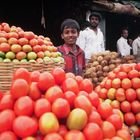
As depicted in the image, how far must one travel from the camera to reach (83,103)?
6.84 feet

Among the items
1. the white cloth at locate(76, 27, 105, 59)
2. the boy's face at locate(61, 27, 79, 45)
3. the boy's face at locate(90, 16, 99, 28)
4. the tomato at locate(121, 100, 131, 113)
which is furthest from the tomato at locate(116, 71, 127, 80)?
the boy's face at locate(90, 16, 99, 28)

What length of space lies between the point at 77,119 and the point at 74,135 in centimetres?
8

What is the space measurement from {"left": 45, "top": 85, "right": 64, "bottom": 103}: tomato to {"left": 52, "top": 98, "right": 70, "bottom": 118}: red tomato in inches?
1.8

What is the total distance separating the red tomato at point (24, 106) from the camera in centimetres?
202

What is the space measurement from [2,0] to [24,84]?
6.27 meters

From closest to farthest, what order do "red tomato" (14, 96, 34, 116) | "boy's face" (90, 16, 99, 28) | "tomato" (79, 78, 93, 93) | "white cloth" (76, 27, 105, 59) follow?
"red tomato" (14, 96, 34, 116), "tomato" (79, 78, 93, 93), "white cloth" (76, 27, 105, 59), "boy's face" (90, 16, 99, 28)

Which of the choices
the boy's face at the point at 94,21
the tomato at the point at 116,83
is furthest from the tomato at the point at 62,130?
the boy's face at the point at 94,21

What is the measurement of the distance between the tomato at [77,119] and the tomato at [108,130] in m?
0.18

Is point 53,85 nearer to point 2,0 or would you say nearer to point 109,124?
point 109,124

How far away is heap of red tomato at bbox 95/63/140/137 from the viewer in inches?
129

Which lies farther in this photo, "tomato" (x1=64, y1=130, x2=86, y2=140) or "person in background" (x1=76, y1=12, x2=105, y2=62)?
"person in background" (x1=76, y1=12, x2=105, y2=62)

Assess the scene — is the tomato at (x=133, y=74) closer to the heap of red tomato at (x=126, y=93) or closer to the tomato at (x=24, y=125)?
the heap of red tomato at (x=126, y=93)

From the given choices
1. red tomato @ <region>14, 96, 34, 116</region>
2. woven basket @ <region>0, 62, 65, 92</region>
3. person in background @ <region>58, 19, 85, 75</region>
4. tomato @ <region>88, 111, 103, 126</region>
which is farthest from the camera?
person in background @ <region>58, 19, 85, 75</region>

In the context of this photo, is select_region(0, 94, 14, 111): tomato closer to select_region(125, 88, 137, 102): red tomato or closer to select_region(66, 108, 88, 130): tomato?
select_region(66, 108, 88, 130): tomato
